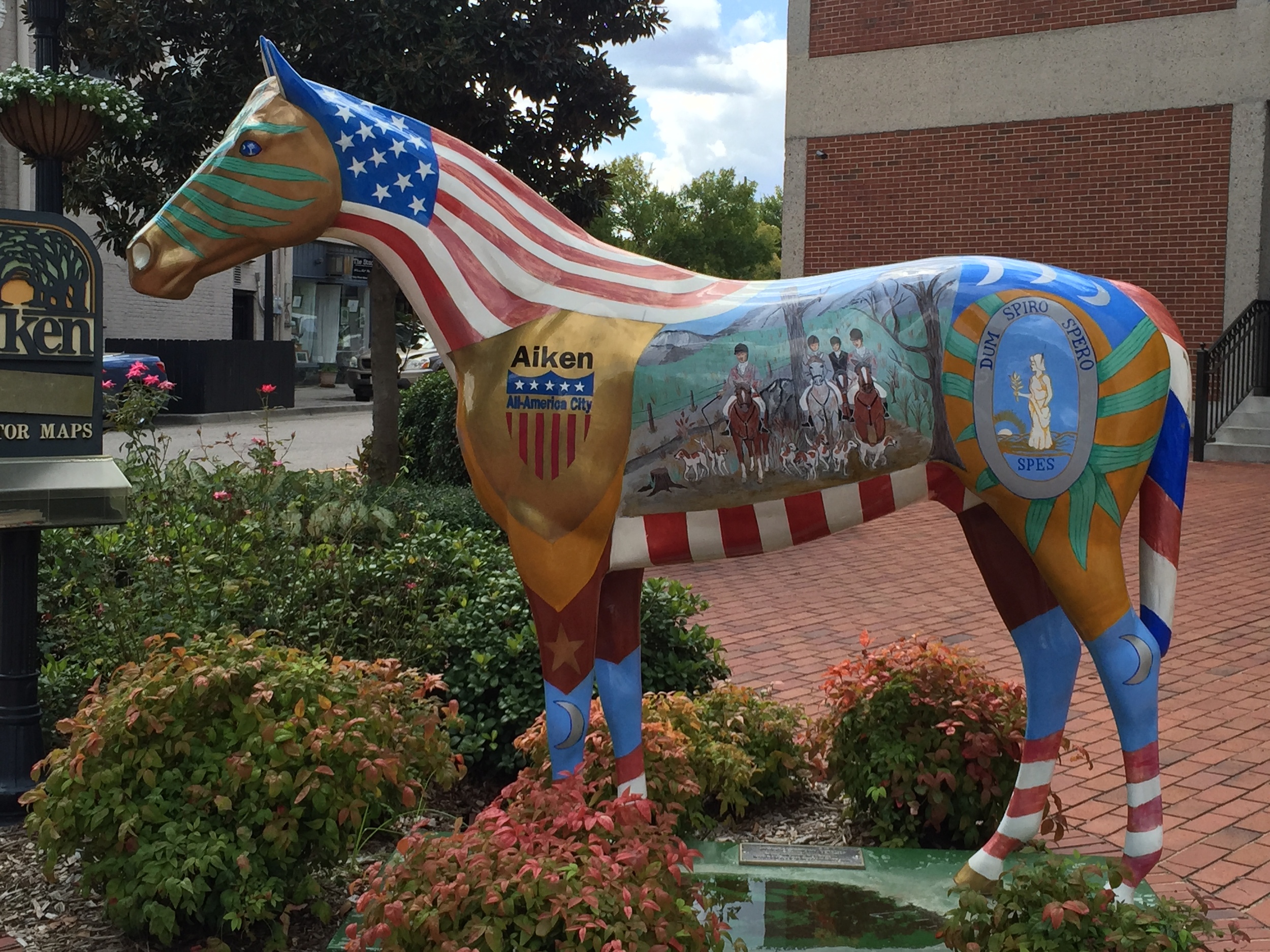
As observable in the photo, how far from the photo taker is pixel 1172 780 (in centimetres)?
506

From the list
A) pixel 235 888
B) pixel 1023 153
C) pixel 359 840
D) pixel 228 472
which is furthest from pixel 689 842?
pixel 1023 153

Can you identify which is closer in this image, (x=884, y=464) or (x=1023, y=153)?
(x=884, y=464)

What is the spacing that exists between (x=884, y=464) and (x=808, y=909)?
4.50 feet

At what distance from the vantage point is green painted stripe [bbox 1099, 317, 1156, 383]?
3100 millimetres

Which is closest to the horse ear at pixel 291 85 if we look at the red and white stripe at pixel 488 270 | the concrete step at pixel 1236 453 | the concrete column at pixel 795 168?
the red and white stripe at pixel 488 270

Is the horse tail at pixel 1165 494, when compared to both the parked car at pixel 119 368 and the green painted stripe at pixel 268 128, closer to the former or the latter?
the green painted stripe at pixel 268 128

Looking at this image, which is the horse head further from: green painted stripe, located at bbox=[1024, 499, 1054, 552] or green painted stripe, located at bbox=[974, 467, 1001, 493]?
green painted stripe, located at bbox=[1024, 499, 1054, 552]

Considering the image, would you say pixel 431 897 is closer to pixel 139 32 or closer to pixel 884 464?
pixel 884 464

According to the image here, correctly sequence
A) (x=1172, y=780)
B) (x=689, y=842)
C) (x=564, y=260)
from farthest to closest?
(x=1172, y=780) < (x=689, y=842) < (x=564, y=260)

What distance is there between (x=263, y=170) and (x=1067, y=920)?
9.01 ft

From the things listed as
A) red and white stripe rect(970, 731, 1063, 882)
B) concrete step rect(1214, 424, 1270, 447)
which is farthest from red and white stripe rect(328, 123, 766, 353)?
concrete step rect(1214, 424, 1270, 447)

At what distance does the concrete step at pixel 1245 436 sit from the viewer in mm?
14992

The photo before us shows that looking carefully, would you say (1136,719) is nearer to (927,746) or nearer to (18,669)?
(927,746)

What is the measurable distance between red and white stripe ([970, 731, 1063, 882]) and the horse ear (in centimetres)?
266
